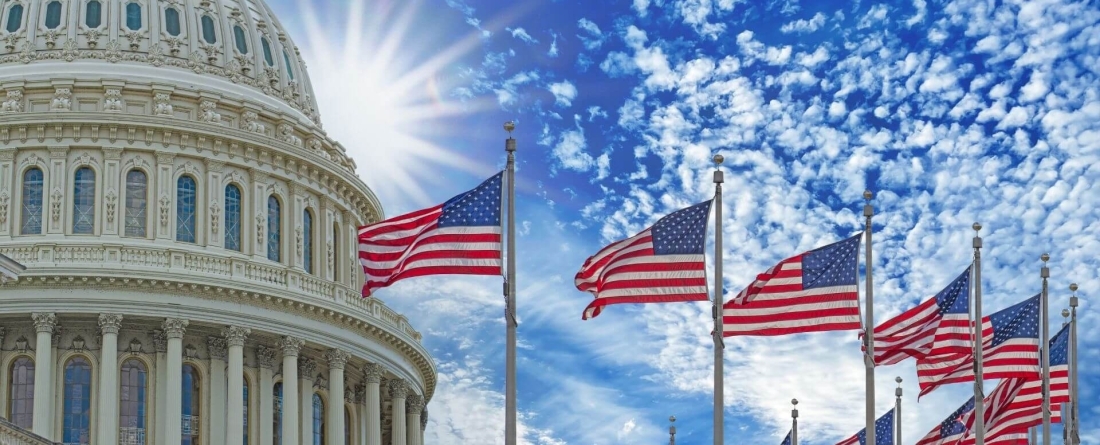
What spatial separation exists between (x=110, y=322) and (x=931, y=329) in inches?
1161

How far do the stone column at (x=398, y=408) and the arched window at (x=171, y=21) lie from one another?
1446 centimetres

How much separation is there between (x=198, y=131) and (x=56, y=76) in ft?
17.3

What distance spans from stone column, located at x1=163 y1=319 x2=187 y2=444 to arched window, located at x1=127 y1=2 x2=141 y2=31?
13143mm

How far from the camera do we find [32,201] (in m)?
66.1

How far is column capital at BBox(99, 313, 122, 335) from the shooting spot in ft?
201

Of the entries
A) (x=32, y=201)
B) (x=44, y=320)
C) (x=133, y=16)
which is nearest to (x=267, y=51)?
(x=133, y=16)

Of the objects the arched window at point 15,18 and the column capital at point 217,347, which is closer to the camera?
the column capital at point 217,347

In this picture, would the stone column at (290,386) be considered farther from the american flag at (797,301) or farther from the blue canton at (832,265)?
the blue canton at (832,265)

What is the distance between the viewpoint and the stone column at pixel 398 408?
229 ft

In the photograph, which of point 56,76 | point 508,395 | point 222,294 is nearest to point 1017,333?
point 508,395

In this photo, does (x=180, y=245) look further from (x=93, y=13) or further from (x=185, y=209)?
(x=93, y=13)

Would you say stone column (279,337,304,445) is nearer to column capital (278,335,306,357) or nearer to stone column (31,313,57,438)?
column capital (278,335,306,357)

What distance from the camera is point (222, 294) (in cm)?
6309

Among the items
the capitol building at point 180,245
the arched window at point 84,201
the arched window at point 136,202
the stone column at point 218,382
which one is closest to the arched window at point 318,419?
the capitol building at point 180,245
